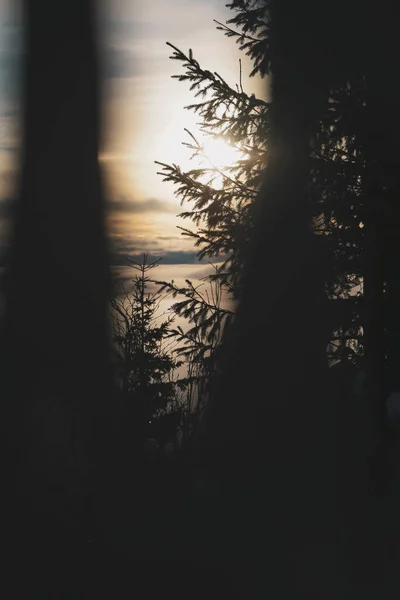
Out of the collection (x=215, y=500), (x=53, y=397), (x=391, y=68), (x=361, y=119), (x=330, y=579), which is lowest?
(x=330, y=579)

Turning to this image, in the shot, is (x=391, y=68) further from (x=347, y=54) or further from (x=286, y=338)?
(x=286, y=338)

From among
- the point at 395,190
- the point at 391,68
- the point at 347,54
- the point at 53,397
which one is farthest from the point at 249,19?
the point at 53,397

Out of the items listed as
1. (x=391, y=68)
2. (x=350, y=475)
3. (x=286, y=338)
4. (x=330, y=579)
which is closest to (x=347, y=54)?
(x=391, y=68)

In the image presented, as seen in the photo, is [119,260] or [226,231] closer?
[226,231]

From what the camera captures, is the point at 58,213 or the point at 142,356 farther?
the point at 58,213

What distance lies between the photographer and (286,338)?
7.67 m

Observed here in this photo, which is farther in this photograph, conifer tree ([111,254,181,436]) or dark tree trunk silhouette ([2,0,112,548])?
dark tree trunk silhouette ([2,0,112,548])

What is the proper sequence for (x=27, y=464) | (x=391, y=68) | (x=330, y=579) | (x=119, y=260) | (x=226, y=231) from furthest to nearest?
(x=119, y=260) < (x=226, y=231) < (x=391, y=68) < (x=27, y=464) < (x=330, y=579)

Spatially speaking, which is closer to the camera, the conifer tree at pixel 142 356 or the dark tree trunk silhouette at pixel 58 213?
the conifer tree at pixel 142 356

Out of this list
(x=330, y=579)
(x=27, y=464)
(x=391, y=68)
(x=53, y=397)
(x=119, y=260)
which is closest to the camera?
(x=330, y=579)

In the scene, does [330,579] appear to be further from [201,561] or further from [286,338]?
[286,338]

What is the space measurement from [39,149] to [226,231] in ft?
14.7

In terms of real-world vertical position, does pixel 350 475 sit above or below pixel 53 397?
below

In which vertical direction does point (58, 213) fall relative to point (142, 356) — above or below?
above
